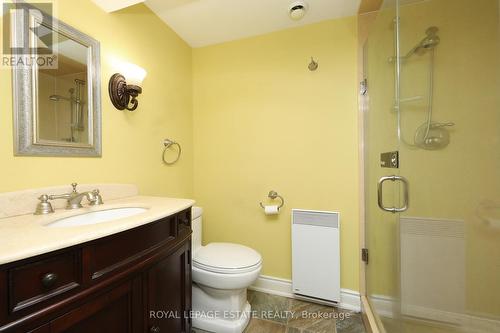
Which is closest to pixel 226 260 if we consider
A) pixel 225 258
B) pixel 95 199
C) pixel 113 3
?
pixel 225 258

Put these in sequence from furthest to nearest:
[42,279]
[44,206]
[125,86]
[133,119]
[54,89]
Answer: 1. [133,119]
2. [125,86]
3. [54,89]
4. [44,206]
5. [42,279]

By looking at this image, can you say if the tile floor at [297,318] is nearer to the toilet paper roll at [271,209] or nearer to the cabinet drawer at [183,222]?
the toilet paper roll at [271,209]

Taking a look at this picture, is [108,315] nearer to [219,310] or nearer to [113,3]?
[219,310]

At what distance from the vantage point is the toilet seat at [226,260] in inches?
49.5

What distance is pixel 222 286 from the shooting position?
4.12ft

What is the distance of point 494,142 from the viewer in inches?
37.6

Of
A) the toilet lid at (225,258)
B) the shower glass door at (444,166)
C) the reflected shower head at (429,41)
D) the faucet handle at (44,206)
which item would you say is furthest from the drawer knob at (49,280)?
the reflected shower head at (429,41)

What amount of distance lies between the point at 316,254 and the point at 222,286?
29.3 inches

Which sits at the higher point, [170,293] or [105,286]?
[105,286]

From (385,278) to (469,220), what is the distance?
1.80ft

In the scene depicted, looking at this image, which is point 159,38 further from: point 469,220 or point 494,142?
point 469,220

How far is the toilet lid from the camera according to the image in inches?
50.3

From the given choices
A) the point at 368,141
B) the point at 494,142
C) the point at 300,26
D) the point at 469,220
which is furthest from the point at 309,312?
the point at 300,26

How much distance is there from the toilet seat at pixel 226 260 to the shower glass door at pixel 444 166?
841mm
